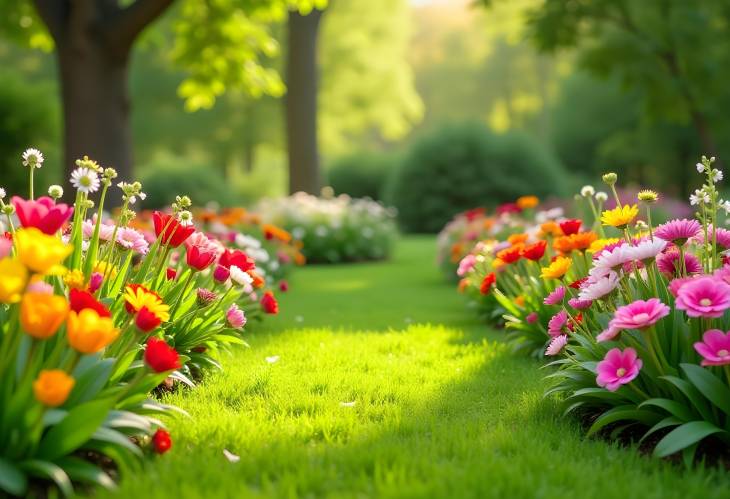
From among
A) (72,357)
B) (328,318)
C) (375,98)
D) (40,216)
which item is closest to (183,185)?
(375,98)

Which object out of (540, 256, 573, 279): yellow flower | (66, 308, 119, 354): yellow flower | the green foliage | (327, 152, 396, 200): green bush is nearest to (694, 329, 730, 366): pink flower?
(540, 256, 573, 279): yellow flower

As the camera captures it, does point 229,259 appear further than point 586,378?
Yes

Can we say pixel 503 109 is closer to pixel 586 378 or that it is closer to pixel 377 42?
pixel 377 42

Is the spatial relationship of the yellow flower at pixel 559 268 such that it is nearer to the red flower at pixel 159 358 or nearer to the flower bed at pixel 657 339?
the flower bed at pixel 657 339

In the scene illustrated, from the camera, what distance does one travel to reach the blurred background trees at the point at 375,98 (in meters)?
12.4

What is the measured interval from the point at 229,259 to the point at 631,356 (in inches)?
80.7

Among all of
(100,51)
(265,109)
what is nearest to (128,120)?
(100,51)

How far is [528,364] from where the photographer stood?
4711 mm

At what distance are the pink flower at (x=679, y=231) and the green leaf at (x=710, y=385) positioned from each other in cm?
→ 62

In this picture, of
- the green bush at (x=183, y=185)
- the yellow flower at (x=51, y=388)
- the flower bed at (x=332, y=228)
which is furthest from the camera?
the green bush at (x=183, y=185)

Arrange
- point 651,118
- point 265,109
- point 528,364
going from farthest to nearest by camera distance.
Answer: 1. point 265,109
2. point 651,118
3. point 528,364

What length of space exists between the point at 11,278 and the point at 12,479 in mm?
613

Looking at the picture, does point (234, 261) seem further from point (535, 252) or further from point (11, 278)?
point (11, 278)

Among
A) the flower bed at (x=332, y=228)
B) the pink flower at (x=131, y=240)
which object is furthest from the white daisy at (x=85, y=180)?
the flower bed at (x=332, y=228)
